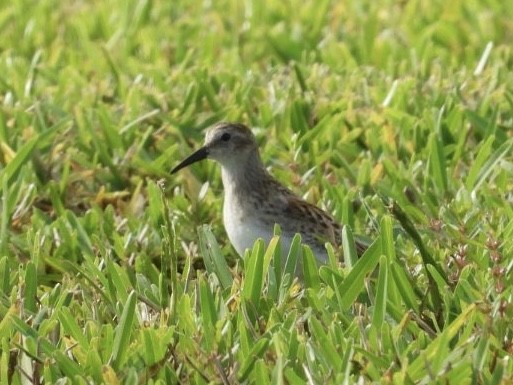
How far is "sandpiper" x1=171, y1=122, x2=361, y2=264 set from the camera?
6094 mm

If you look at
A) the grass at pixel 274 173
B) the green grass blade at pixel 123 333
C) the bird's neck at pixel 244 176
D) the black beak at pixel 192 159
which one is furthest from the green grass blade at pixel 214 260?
the black beak at pixel 192 159

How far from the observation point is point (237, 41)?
912 centimetres

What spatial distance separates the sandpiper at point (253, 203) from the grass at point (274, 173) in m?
0.16

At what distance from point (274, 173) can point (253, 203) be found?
0.76m

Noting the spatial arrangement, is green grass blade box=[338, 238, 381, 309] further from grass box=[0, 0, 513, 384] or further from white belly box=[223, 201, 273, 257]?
white belly box=[223, 201, 273, 257]

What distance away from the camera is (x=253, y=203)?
632 cm

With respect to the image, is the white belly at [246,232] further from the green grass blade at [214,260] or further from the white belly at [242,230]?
the green grass blade at [214,260]

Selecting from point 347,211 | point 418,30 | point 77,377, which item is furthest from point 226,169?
point 418,30

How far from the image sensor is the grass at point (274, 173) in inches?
179

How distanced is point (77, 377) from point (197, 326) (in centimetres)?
49

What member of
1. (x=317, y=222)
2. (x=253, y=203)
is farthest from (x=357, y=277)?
(x=253, y=203)

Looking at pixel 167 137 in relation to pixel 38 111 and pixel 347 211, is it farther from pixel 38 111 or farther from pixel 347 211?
pixel 347 211

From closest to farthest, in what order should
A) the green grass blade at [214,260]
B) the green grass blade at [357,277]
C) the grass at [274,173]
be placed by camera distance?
1. the grass at [274,173]
2. the green grass blade at [357,277]
3. the green grass blade at [214,260]

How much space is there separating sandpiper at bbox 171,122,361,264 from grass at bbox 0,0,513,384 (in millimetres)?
156
